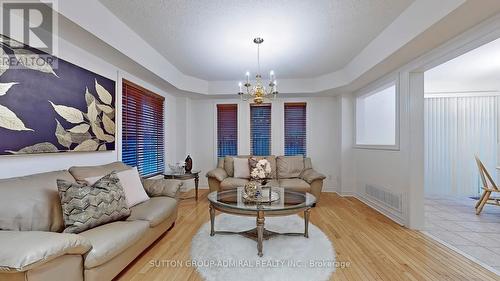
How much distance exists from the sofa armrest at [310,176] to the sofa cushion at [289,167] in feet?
0.46

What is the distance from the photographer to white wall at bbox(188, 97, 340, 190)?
17.9 feet

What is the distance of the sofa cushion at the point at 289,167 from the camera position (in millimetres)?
4824

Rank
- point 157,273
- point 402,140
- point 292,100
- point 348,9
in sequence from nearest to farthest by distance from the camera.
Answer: point 157,273 → point 348,9 → point 402,140 → point 292,100

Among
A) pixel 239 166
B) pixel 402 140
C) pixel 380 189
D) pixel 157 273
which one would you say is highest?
pixel 402 140

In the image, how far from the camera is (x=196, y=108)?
5.74m

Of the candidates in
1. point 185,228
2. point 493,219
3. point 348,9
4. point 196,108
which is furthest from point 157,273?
point 493,219

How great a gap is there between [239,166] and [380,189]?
264cm

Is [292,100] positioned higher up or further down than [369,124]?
higher up

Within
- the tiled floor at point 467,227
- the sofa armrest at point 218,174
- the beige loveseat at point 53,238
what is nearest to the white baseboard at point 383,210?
the tiled floor at point 467,227

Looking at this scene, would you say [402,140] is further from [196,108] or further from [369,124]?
[196,108]

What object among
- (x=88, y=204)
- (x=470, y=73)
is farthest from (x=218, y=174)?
(x=470, y=73)

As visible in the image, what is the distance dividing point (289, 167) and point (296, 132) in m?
1.08

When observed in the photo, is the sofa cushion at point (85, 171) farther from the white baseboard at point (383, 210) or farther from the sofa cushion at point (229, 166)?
the white baseboard at point (383, 210)

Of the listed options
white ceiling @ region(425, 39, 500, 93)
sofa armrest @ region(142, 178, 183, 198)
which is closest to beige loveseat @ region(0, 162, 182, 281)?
sofa armrest @ region(142, 178, 183, 198)
